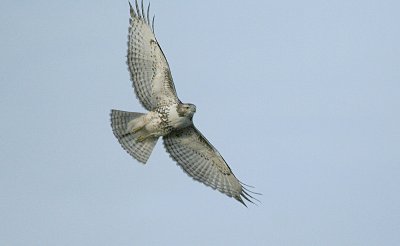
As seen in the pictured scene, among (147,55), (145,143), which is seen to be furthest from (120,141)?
(147,55)

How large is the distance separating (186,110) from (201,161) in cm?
145

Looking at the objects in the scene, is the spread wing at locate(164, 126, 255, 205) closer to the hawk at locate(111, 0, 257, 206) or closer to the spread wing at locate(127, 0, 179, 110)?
the hawk at locate(111, 0, 257, 206)

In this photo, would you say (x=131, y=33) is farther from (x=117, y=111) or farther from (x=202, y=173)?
(x=202, y=173)

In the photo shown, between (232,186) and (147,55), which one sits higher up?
(147,55)

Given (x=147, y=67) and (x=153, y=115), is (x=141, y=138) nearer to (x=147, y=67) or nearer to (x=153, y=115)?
(x=153, y=115)

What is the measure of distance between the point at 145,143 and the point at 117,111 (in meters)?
0.82

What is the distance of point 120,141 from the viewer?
64.0ft

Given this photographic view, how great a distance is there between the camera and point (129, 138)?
19.5 meters

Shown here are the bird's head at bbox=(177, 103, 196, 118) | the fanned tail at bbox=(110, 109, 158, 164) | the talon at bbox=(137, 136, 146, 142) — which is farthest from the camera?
the talon at bbox=(137, 136, 146, 142)

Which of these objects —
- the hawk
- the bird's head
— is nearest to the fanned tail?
the hawk

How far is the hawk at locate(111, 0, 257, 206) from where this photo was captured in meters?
19.3

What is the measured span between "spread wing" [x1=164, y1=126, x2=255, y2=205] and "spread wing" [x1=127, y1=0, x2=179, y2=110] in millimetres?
782

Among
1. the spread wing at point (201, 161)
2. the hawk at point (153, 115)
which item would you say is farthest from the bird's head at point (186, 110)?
the spread wing at point (201, 161)

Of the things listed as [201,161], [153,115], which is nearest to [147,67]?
[153,115]
